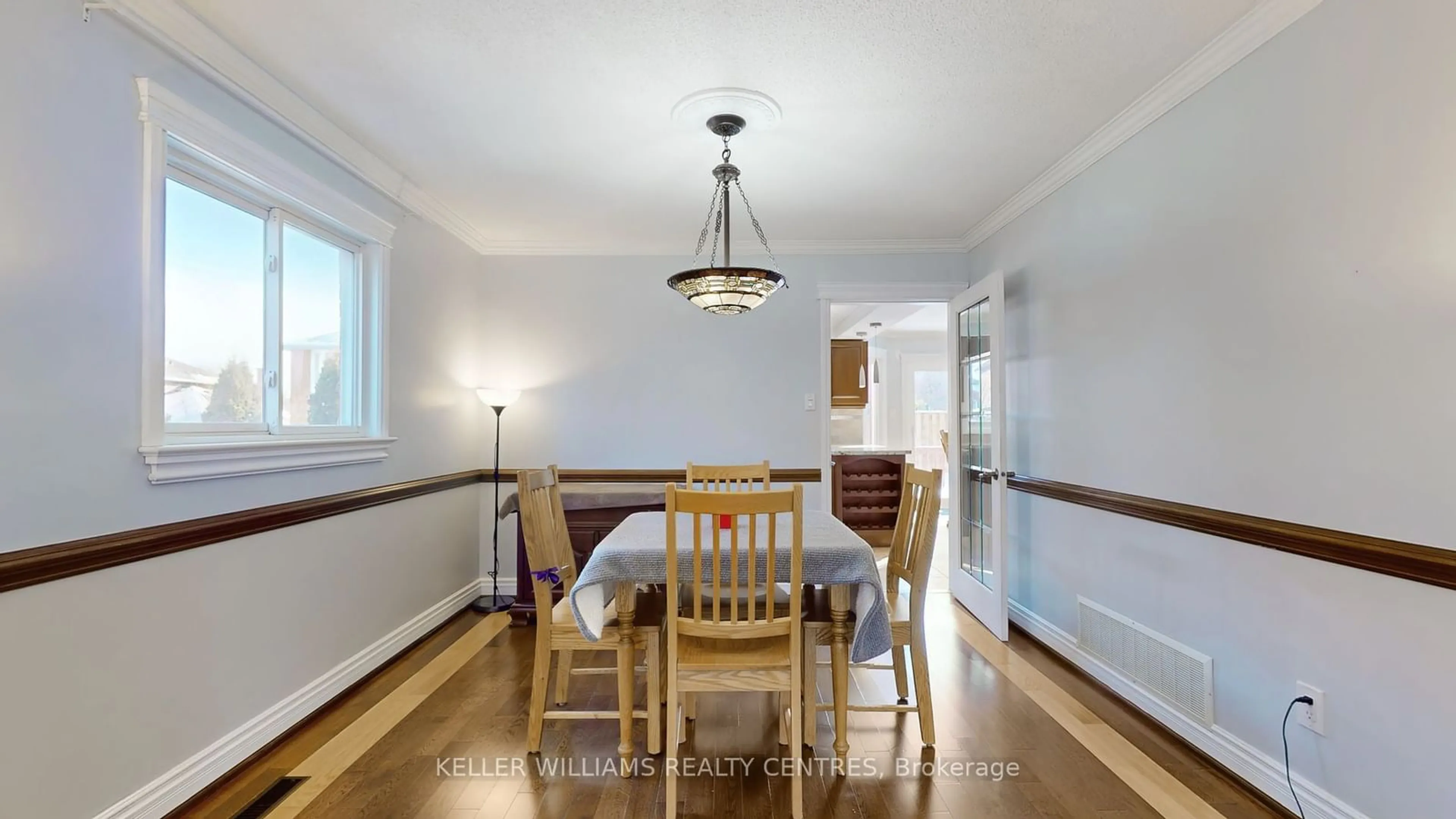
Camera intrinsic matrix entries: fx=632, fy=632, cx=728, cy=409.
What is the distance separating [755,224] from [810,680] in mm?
2517

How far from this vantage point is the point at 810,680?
2.23 meters

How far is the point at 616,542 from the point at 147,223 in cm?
172

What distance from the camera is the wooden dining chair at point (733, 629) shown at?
186 centimetres

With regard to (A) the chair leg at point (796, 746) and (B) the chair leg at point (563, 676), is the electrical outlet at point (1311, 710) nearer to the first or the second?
(A) the chair leg at point (796, 746)

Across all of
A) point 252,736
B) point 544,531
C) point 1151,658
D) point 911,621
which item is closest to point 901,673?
point 911,621

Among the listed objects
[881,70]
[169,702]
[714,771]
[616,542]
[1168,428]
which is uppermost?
[881,70]

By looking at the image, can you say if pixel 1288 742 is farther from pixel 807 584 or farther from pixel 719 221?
pixel 719 221

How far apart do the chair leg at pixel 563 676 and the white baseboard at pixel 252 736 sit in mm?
972

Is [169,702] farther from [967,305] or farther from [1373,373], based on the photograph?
[967,305]

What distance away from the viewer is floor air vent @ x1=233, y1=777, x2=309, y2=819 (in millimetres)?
1918

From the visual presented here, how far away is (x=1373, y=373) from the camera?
→ 5.47ft

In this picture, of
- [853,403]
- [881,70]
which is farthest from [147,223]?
[853,403]

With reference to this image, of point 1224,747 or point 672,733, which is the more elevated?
point 672,733

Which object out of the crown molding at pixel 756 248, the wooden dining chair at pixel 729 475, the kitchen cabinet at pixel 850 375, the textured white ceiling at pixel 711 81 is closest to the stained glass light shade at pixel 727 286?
the textured white ceiling at pixel 711 81
